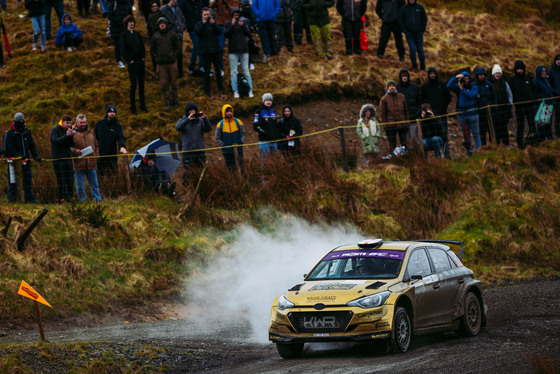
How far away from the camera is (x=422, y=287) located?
12344 millimetres

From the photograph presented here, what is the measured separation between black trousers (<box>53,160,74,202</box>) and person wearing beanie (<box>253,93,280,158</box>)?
15.8 feet

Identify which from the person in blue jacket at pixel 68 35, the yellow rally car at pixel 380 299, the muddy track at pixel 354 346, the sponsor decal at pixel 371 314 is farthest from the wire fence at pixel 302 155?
the sponsor decal at pixel 371 314

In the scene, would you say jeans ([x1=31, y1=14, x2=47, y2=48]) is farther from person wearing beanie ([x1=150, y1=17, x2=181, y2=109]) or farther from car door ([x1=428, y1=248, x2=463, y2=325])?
car door ([x1=428, y1=248, x2=463, y2=325])

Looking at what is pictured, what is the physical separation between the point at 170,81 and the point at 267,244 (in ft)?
22.5

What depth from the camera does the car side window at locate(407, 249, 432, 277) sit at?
40.9 ft

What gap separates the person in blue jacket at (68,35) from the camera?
90.0ft

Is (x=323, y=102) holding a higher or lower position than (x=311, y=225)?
higher

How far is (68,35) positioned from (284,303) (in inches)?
733

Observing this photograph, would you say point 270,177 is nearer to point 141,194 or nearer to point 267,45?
point 141,194

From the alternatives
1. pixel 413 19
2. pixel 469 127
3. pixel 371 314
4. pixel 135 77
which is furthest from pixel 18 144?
pixel 413 19

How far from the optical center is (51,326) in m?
14.5

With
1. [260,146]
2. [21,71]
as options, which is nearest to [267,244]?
[260,146]

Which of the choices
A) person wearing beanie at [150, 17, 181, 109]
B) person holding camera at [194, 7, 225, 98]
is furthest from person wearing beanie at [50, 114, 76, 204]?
person holding camera at [194, 7, 225, 98]

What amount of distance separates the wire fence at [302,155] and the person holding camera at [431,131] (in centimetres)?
28
